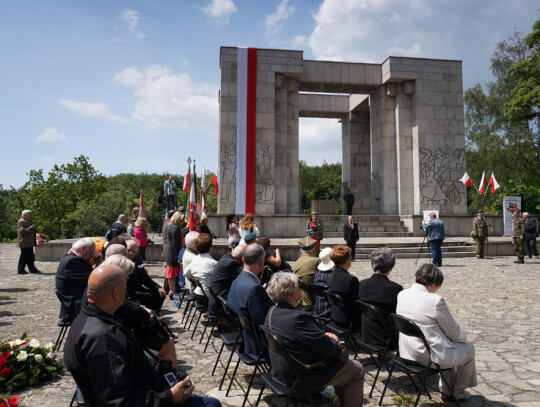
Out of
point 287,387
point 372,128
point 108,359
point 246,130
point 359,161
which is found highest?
point 372,128

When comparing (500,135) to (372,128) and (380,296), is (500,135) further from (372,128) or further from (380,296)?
(380,296)

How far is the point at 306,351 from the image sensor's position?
312 centimetres

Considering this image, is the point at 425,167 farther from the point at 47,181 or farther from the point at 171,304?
the point at 47,181

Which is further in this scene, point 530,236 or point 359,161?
point 359,161

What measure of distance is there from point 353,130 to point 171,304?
2275cm

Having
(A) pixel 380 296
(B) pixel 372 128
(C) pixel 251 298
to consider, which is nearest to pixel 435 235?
(A) pixel 380 296

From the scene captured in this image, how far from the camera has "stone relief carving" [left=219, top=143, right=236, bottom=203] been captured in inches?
807

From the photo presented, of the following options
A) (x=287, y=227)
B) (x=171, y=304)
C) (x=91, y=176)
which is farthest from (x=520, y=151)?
(x=91, y=176)

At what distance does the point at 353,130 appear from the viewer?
28.3 meters

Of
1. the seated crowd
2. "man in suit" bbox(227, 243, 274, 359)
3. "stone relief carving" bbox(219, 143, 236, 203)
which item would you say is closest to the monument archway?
"stone relief carving" bbox(219, 143, 236, 203)

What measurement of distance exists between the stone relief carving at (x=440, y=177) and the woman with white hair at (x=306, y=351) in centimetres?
1998

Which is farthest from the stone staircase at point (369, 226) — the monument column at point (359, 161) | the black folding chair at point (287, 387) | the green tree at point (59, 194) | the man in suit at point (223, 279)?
the green tree at point (59, 194)

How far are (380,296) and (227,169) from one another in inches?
663

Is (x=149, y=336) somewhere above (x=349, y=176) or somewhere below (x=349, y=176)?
below
